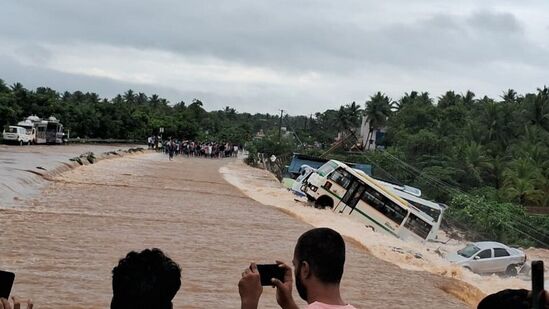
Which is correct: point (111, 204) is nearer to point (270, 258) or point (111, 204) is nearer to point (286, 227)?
point (286, 227)

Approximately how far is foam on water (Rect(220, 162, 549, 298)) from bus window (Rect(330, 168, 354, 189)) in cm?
132

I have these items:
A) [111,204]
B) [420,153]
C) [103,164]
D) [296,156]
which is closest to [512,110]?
[420,153]

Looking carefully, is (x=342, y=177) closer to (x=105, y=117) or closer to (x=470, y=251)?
(x=470, y=251)

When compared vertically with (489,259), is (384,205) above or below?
above

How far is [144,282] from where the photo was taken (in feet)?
9.67

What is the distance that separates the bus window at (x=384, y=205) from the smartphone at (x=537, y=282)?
24.6 m

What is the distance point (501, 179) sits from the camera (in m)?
49.3

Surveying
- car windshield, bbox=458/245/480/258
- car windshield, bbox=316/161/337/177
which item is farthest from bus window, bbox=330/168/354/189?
car windshield, bbox=458/245/480/258

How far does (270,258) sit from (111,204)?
28.3ft

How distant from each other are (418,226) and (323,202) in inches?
165

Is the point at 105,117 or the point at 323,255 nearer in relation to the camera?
the point at 323,255

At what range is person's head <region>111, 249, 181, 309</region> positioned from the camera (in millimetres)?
2934

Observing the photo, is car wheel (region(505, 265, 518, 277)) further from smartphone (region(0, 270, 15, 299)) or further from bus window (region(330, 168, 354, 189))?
smartphone (region(0, 270, 15, 299))

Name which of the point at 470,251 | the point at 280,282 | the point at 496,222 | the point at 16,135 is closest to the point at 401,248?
the point at 470,251
